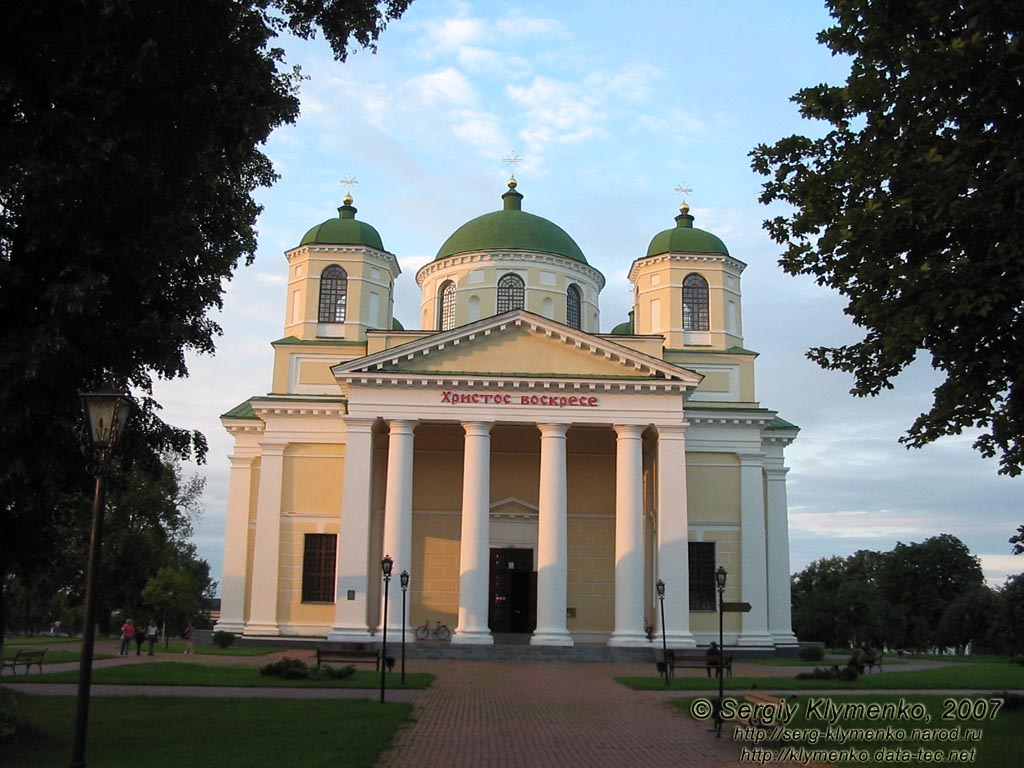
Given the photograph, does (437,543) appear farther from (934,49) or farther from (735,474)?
(934,49)

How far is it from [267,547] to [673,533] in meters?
14.9

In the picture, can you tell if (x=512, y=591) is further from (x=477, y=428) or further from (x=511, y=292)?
(x=511, y=292)

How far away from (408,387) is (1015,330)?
23.4 meters

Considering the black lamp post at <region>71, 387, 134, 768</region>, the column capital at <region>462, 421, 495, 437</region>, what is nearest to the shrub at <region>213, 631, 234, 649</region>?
the column capital at <region>462, 421, 495, 437</region>

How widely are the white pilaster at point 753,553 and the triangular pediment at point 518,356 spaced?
19.2ft

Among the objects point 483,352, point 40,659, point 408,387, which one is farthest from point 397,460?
point 40,659

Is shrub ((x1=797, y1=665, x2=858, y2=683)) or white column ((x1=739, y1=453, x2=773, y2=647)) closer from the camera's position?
shrub ((x1=797, y1=665, x2=858, y2=683))

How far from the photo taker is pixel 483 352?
3422cm

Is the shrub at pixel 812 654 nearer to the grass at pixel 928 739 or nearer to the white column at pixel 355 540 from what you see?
the white column at pixel 355 540

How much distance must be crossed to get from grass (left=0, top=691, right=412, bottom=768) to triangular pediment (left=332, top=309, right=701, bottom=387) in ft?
53.2

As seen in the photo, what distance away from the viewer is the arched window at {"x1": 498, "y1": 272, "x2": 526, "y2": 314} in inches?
1612

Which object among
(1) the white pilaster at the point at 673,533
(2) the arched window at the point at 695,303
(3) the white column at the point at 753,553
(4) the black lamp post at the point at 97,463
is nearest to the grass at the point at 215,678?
(1) the white pilaster at the point at 673,533

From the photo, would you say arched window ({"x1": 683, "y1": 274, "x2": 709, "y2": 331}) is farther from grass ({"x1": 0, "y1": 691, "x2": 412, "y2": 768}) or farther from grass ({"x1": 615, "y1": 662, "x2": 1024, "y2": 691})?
grass ({"x1": 0, "y1": 691, "x2": 412, "y2": 768})

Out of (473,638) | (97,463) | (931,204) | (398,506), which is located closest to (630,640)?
(473,638)
